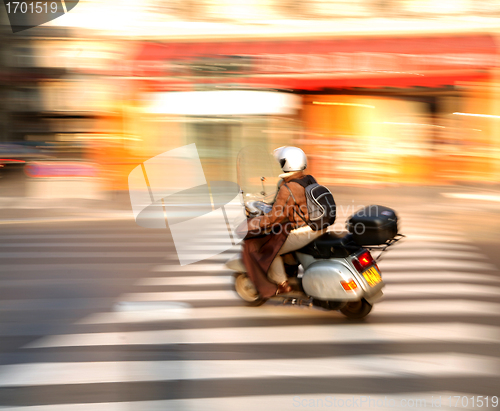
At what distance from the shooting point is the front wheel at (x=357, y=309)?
201 inches

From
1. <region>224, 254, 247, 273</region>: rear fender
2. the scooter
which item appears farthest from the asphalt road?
<region>224, 254, 247, 273</region>: rear fender

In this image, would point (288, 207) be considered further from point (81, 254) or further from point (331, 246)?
point (81, 254)

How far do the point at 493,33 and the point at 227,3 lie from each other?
320 inches

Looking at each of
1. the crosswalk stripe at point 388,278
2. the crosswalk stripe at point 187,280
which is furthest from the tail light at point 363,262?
the crosswalk stripe at point 187,280

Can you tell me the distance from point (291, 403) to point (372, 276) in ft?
6.12

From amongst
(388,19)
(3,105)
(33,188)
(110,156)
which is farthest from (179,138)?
(3,105)

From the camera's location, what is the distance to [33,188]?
14648 millimetres

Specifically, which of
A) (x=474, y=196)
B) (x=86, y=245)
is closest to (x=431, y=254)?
(x=86, y=245)

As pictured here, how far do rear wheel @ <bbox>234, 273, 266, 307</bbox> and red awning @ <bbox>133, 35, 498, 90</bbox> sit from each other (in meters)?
11.6

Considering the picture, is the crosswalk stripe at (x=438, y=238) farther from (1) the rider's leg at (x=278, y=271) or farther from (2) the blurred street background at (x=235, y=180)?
(1) the rider's leg at (x=278, y=271)

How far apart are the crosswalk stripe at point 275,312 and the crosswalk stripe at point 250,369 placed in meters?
1.07

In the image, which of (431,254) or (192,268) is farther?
(431,254)

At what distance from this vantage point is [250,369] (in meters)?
4.07

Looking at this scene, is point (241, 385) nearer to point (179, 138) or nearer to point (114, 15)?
point (179, 138)
